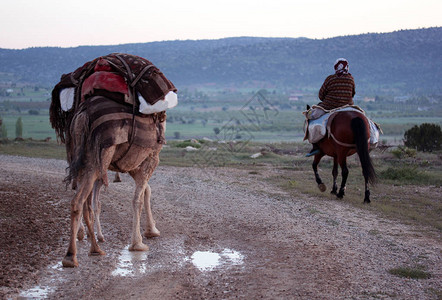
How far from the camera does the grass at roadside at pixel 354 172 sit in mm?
12445

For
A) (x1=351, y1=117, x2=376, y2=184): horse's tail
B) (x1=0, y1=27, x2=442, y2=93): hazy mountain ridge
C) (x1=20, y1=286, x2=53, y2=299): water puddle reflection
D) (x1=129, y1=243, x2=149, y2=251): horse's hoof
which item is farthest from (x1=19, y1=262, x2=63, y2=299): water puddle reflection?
(x1=0, y1=27, x2=442, y2=93): hazy mountain ridge

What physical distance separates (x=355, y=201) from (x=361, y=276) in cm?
616

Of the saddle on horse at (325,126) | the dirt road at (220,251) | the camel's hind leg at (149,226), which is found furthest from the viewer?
the saddle on horse at (325,126)

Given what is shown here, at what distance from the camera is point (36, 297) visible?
6266 mm

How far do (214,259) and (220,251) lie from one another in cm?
45

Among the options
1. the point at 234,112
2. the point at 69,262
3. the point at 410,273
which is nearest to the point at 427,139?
the point at 410,273

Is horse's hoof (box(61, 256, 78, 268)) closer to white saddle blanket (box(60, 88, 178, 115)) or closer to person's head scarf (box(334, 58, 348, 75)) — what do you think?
white saddle blanket (box(60, 88, 178, 115))

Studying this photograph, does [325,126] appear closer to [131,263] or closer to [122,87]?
[122,87]

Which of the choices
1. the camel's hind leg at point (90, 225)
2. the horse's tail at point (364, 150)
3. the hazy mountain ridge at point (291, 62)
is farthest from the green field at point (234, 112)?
the camel's hind leg at point (90, 225)

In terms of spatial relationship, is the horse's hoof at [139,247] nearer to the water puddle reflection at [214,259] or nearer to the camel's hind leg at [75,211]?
the water puddle reflection at [214,259]

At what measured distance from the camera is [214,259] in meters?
8.04

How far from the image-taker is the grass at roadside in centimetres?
1245

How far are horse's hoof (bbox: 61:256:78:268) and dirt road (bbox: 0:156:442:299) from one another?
0.27 ft

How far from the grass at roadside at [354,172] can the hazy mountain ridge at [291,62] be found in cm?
7999
